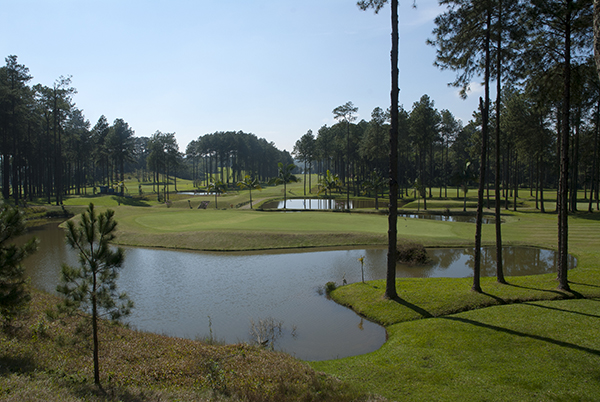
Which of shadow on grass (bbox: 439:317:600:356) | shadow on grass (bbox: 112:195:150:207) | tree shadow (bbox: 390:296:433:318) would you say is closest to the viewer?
shadow on grass (bbox: 439:317:600:356)

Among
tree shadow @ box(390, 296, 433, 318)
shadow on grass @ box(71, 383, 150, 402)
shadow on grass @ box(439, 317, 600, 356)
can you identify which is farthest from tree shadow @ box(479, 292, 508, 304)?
shadow on grass @ box(71, 383, 150, 402)

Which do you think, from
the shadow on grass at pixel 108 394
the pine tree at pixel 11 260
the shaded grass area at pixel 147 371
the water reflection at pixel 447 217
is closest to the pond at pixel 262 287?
the shaded grass area at pixel 147 371

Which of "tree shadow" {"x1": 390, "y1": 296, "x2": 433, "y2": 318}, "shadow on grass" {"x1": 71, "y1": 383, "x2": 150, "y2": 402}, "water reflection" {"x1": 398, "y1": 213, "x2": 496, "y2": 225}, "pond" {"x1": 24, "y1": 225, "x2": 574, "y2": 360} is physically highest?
"water reflection" {"x1": 398, "y1": 213, "x2": 496, "y2": 225}

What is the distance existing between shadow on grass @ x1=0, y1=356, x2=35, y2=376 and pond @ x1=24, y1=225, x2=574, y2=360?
4.84 metres

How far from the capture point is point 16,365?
9.27 metres

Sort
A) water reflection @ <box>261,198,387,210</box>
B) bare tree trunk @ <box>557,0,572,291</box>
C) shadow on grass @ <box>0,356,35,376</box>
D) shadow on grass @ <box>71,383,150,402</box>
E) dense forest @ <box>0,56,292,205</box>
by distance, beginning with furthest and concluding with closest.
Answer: water reflection @ <box>261,198,387,210</box>
dense forest @ <box>0,56,292,205</box>
bare tree trunk @ <box>557,0,572,291</box>
shadow on grass @ <box>0,356,35,376</box>
shadow on grass @ <box>71,383,150,402</box>

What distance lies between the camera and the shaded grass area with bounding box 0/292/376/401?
807 cm

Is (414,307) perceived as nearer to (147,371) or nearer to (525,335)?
(525,335)

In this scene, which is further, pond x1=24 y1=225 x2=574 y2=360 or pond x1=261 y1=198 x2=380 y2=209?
pond x1=261 y1=198 x2=380 y2=209

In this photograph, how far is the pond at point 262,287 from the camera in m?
13.7

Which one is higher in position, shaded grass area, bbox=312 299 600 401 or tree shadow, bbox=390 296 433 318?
shaded grass area, bbox=312 299 600 401

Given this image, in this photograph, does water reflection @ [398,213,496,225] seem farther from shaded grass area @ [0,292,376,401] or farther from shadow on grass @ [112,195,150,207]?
shadow on grass @ [112,195,150,207]

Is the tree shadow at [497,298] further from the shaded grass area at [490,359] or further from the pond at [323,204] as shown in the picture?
the pond at [323,204]

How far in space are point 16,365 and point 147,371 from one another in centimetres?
324
